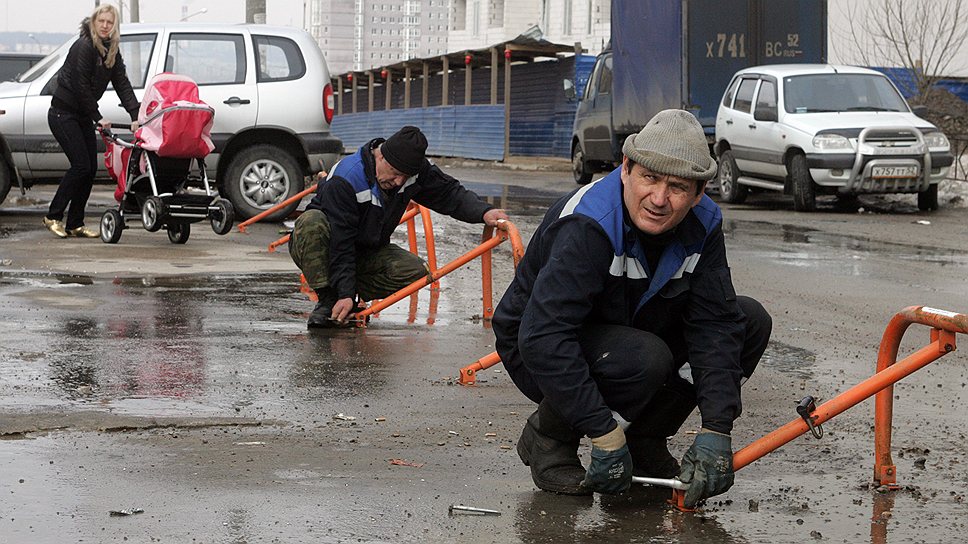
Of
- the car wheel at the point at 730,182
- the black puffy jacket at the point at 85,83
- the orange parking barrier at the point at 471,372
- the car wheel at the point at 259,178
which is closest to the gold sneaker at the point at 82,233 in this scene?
the black puffy jacket at the point at 85,83

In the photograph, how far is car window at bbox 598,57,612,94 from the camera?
2325 centimetres

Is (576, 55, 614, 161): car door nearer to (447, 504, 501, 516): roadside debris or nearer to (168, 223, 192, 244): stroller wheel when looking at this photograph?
(168, 223, 192, 244): stroller wheel

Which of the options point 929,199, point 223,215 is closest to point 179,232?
point 223,215

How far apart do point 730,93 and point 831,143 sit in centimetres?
255

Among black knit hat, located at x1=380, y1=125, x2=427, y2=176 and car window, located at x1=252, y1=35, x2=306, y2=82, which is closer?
black knit hat, located at x1=380, y1=125, x2=427, y2=176

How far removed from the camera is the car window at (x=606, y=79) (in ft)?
76.3

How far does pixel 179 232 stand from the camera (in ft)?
39.0

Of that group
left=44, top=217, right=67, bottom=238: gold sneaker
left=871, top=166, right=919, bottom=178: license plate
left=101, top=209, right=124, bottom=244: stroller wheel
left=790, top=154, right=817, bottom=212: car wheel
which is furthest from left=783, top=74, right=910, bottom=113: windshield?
left=44, top=217, right=67, bottom=238: gold sneaker

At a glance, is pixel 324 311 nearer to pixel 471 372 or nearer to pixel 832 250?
pixel 471 372

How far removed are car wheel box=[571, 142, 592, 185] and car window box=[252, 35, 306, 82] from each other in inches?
422

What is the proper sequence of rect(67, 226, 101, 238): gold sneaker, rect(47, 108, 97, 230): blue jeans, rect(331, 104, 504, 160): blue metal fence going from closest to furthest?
rect(47, 108, 97, 230): blue jeans → rect(67, 226, 101, 238): gold sneaker → rect(331, 104, 504, 160): blue metal fence

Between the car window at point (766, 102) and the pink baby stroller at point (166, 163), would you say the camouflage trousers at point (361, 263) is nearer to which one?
the pink baby stroller at point (166, 163)

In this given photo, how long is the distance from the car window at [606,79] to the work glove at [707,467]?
63.4 ft

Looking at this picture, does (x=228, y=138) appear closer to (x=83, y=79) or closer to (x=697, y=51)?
(x=83, y=79)
